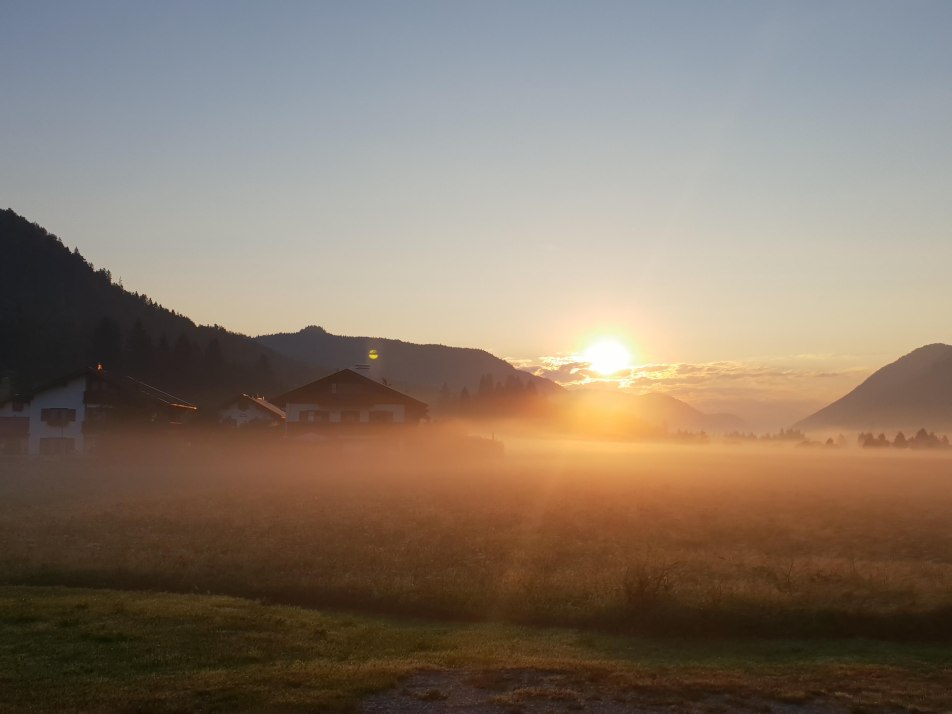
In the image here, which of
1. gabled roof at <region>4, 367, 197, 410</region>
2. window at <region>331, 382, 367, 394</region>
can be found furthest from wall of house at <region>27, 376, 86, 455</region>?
window at <region>331, 382, 367, 394</region>

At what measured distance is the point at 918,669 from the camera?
16.8 metres

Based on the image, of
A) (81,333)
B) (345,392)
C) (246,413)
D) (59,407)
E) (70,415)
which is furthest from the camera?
(81,333)

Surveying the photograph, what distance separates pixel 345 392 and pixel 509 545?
6435 centimetres

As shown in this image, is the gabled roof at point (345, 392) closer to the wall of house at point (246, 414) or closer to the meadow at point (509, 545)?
the wall of house at point (246, 414)

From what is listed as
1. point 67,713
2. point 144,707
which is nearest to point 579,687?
point 144,707

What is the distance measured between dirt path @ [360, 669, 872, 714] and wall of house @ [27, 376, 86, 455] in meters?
79.6

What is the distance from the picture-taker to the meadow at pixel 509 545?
2127 cm

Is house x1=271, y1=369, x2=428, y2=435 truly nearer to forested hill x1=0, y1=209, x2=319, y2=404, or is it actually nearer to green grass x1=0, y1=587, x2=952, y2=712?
forested hill x1=0, y1=209, x2=319, y2=404

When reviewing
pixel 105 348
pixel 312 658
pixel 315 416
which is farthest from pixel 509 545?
pixel 105 348

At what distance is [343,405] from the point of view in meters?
96.2

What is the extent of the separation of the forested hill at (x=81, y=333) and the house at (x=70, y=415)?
22.0 m

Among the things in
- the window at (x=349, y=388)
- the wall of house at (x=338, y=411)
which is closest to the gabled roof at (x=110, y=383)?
the wall of house at (x=338, y=411)

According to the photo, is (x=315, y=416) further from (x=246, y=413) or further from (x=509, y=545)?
(x=509, y=545)

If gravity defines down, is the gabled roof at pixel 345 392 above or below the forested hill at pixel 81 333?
below
